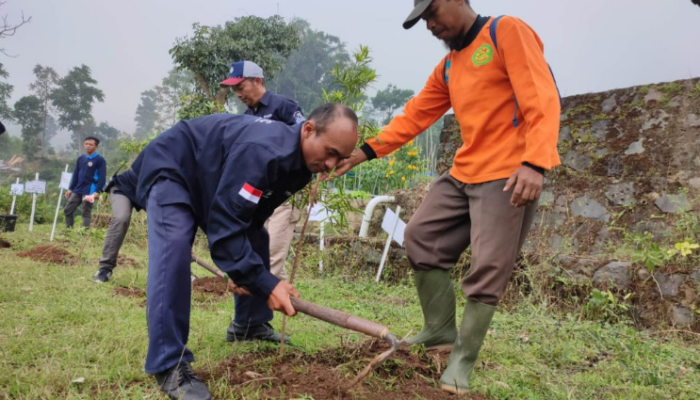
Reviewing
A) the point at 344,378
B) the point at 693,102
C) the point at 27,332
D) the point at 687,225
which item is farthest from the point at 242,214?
the point at 693,102

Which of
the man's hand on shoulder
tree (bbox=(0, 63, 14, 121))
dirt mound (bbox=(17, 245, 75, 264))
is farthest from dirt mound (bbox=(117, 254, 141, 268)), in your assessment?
tree (bbox=(0, 63, 14, 121))

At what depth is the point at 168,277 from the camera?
2.34m

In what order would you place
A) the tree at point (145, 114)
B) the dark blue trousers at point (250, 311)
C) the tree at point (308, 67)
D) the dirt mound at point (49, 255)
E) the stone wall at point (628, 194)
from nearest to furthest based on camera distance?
1. the dark blue trousers at point (250, 311)
2. the stone wall at point (628, 194)
3. the dirt mound at point (49, 255)
4. the tree at point (308, 67)
5. the tree at point (145, 114)

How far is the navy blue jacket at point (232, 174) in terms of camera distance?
2.26 metres

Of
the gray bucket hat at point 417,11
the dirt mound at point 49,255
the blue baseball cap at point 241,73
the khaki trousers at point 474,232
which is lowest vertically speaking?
the dirt mound at point 49,255

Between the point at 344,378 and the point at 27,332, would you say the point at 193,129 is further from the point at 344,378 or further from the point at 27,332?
the point at 27,332

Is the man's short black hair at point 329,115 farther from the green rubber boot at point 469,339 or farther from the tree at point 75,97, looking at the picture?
the tree at point 75,97

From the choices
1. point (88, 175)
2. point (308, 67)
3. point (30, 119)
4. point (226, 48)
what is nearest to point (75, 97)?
point (30, 119)

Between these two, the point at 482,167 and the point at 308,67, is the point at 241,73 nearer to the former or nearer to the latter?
the point at 482,167

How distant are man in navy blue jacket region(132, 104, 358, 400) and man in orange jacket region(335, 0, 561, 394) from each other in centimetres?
77

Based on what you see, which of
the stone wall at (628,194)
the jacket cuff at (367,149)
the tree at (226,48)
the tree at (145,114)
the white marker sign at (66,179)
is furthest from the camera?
the tree at (145,114)

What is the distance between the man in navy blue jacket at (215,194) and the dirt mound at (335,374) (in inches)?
11.4

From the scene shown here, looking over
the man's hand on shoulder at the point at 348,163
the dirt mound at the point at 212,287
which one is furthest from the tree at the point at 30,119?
the man's hand on shoulder at the point at 348,163

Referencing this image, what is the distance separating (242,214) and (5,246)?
7.43 metres
